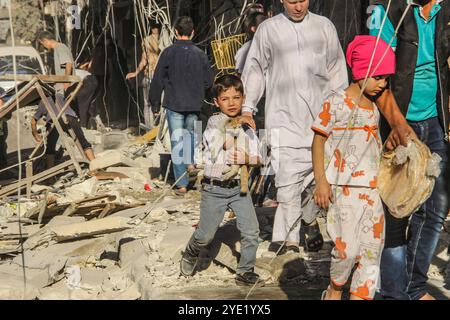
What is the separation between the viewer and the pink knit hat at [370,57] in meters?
4.45

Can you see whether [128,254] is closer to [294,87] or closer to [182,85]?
[294,87]

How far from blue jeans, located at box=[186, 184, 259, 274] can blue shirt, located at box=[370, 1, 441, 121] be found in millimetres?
1378

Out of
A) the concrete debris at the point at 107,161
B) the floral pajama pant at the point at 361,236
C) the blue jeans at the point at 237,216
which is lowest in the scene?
the concrete debris at the point at 107,161

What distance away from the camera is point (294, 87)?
21.1ft

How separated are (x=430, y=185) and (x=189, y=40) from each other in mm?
5446

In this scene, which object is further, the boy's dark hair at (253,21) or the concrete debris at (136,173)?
the concrete debris at (136,173)

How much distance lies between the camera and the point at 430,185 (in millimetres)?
4477

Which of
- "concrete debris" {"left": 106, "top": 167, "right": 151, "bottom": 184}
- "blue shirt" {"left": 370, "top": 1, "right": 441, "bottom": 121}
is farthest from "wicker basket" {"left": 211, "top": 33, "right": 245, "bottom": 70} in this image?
"blue shirt" {"left": 370, "top": 1, "right": 441, "bottom": 121}

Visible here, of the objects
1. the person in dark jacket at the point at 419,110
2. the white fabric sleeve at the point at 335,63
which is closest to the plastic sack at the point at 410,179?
the person in dark jacket at the point at 419,110

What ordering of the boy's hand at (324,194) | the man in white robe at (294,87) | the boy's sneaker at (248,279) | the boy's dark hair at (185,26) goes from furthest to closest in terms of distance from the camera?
the boy's dark hair at (185,26)
the man in white robe at (294,87)
the boy's sneaker at (248,279)
the boy's hand at (324,194)

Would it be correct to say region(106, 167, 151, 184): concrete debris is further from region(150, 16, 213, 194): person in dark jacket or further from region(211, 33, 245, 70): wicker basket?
region(211, 33, 245, 70): wicker basket

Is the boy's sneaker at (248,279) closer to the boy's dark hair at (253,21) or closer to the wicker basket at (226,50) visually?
the boy's dark hair at (253,21)

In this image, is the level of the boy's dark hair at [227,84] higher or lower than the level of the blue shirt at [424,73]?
lower

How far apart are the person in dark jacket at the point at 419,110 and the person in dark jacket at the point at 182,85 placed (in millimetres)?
4681
